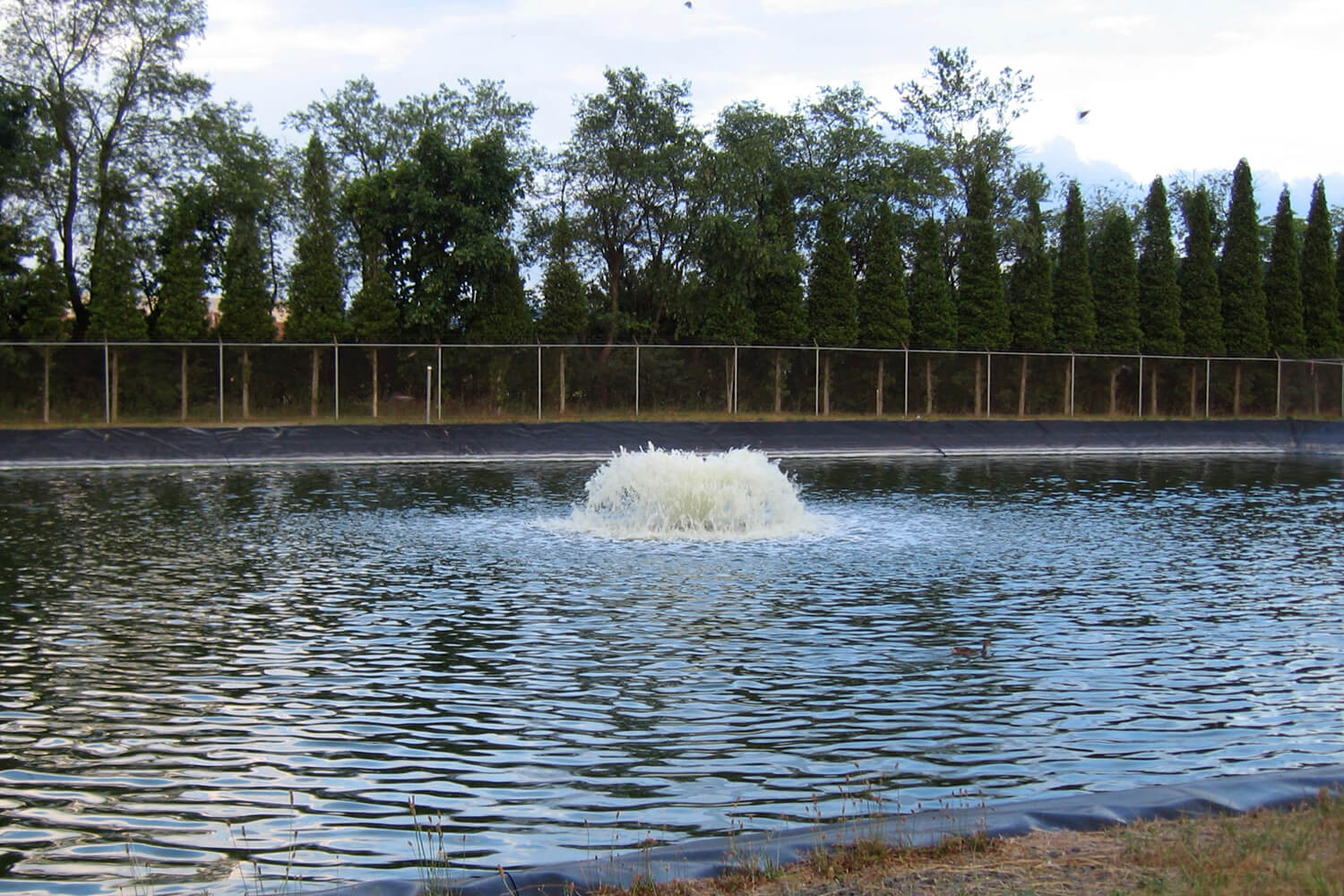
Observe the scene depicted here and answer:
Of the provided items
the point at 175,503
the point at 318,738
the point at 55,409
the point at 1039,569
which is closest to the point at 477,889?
the point at 318,738

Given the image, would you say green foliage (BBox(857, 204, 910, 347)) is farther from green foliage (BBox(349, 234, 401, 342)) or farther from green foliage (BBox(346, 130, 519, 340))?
green foliage (BBox(349, 234, 401, 342))

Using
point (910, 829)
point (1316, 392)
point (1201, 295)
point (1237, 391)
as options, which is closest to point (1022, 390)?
point (1237, 391)

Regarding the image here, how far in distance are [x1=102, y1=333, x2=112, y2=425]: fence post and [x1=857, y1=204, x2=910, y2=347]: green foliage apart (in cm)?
2767

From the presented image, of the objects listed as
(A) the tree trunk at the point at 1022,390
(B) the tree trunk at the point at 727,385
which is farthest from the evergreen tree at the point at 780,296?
(A) the tree trunk at the point at 1022,390

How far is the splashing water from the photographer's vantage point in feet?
60.8

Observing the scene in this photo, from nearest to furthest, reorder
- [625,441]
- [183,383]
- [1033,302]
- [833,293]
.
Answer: [625,441] → [183,383] → [833,293] → [1033,302]

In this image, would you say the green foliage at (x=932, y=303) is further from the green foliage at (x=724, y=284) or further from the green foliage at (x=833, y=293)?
the green foliage at (x=724, y=284)

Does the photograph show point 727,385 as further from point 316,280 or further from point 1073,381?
point 316,280

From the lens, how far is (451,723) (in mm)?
8469

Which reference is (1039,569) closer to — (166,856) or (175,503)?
(166,856)

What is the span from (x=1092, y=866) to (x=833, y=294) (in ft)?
153

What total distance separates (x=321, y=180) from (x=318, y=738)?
41.4 m

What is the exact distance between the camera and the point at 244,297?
44.8m

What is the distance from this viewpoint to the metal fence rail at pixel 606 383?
41.3m
